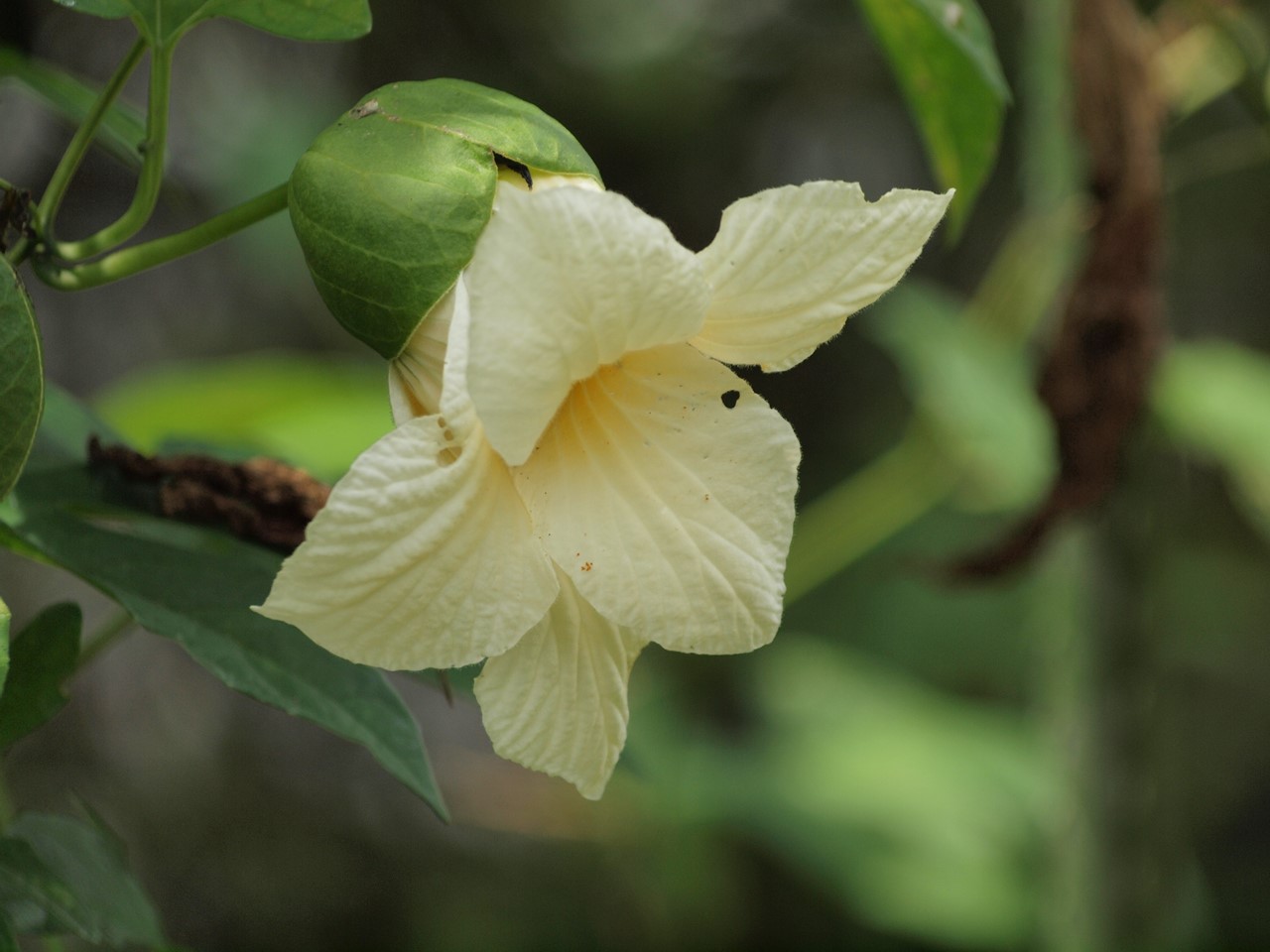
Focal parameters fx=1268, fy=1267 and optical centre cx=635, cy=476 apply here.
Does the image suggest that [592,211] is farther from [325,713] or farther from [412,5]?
[412,5]

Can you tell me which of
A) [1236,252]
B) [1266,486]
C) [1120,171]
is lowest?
[1236,252]

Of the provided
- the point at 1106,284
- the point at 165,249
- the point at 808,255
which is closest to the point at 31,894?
the point at 165,249

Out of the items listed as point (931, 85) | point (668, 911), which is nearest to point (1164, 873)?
point (931, 85)

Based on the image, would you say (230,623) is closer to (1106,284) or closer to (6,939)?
(6,939)

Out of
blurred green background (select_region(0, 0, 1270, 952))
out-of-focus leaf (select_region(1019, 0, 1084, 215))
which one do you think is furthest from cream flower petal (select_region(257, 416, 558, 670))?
out-of-focus leaf (select_region(1019, 0, 1084, 215))

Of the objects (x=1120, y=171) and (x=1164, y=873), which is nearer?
(x=1120, y=171)

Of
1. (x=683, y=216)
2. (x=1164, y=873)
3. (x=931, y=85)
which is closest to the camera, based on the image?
(x=931, y=85)
